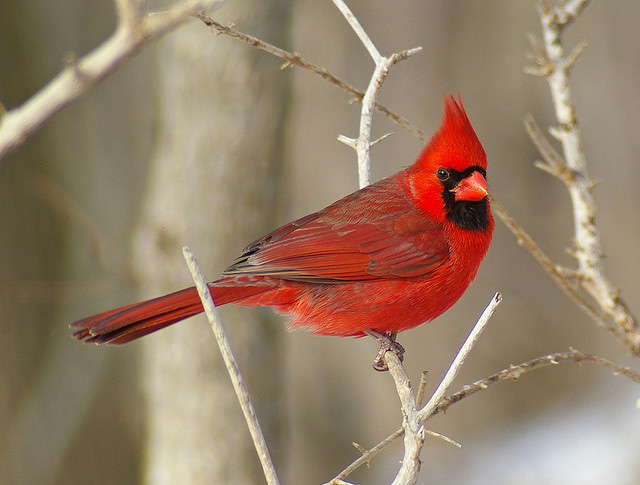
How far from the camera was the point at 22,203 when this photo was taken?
4.20 meters

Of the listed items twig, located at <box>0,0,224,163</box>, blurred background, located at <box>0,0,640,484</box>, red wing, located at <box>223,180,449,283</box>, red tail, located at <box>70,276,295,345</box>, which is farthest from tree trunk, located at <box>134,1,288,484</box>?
twig, located at <box>0,0,224,163</box>

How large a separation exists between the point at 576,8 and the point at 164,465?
2.38 metres

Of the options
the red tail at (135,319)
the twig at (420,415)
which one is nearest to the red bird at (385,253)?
the red tail at (135,319)

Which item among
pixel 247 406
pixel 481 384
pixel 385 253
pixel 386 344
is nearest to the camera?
pixel 247 406

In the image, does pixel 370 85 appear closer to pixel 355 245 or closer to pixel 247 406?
pixel 355 245

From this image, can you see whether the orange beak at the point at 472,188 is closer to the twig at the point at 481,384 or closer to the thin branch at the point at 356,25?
the thin branch at the point at 356,25

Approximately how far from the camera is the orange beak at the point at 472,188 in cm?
209

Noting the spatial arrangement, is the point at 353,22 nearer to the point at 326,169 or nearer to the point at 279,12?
the point at 279,12

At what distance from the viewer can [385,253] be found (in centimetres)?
222

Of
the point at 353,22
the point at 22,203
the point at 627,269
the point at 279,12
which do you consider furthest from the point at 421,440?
the point at 627,269

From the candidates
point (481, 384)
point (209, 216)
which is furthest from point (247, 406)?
point (209, 216)

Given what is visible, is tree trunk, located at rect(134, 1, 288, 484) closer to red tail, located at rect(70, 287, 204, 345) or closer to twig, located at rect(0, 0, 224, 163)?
red tail, located at rect(70, 287, 204, 345)

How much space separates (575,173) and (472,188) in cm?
28

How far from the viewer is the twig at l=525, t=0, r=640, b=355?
1884 millimetres
